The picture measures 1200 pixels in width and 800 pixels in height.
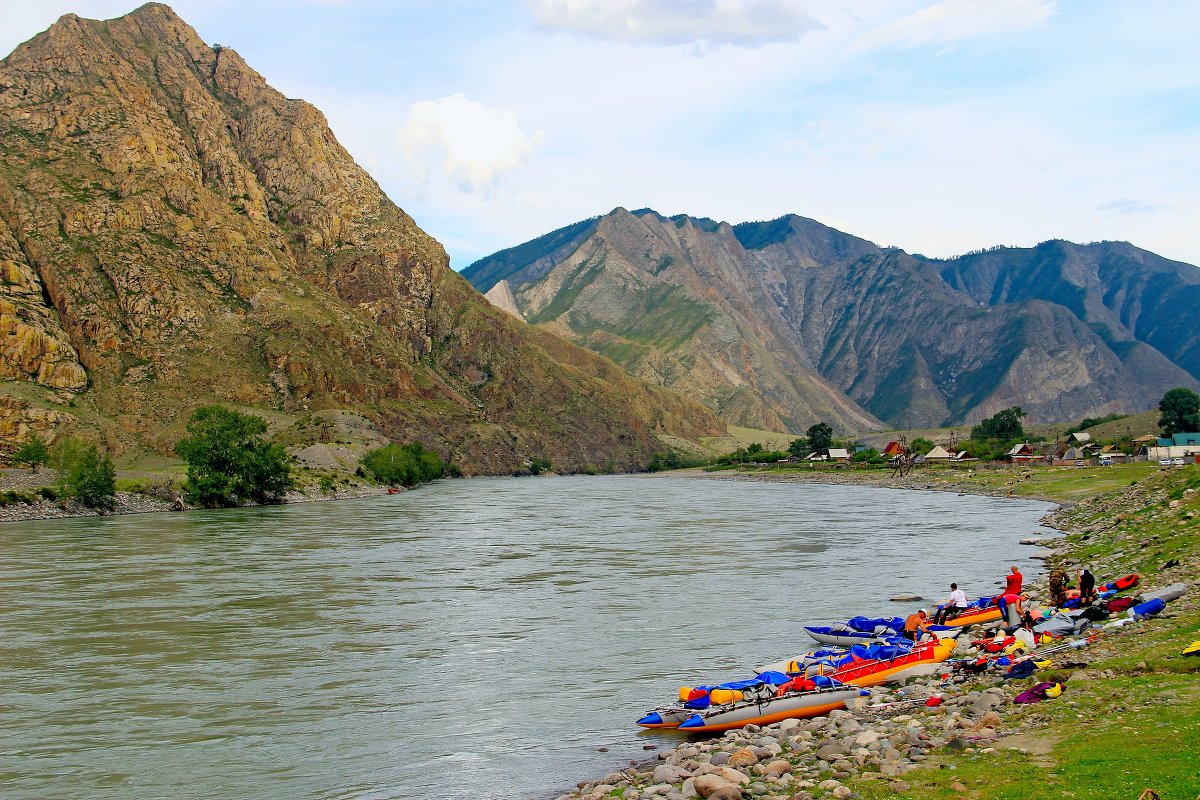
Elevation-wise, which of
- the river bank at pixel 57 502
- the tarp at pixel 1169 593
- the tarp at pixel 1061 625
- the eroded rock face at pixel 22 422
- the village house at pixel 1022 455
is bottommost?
the village house at pixel 1022 455

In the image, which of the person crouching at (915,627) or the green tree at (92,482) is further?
the green tree at (92,482)

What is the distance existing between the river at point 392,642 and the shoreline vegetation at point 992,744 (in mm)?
2986

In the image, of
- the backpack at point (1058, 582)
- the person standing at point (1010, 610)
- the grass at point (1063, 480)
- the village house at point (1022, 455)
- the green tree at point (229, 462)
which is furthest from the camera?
the village house at point (1022, 455)

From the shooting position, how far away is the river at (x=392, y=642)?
20.2m

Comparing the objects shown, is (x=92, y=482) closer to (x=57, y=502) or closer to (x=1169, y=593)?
(x=57, y=502)

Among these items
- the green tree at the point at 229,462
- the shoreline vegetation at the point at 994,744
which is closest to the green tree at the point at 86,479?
the green tree at the point at 229,462

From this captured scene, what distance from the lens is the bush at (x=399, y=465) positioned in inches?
5856

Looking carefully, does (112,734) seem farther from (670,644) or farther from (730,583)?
(730,583)

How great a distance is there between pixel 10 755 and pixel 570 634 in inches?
694

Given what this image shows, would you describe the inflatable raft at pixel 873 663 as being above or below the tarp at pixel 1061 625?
below

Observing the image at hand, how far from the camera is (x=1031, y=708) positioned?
698 inches

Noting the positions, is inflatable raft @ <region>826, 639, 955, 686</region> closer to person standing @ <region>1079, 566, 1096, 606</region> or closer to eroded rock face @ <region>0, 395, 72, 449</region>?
person standing @ <region>1079, 566, 1096, 606</region>

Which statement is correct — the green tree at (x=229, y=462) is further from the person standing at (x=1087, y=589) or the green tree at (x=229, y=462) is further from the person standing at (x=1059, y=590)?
the person standing at (x=1087, y=589)

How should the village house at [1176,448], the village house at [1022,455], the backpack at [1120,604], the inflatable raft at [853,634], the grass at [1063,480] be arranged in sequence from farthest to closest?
the village house at [1022,455], the village house at [1176,448], the grass at [1063,480], the inflatable raft at [853,634], the backpack at [1120,604]
